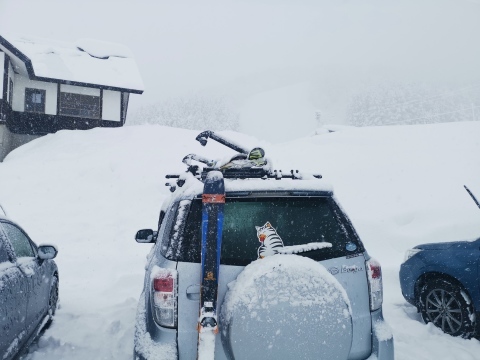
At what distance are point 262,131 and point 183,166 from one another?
285 ft

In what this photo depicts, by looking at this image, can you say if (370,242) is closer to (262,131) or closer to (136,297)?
(136,297)

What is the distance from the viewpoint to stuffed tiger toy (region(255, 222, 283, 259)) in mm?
2475

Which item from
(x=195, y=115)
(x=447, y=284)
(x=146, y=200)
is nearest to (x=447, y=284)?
(x=447, y=284)

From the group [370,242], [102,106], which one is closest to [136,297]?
[370,242]

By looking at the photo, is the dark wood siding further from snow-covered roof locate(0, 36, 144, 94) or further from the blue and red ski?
the blue and red ski

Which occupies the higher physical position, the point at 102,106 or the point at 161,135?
the point at 102,106

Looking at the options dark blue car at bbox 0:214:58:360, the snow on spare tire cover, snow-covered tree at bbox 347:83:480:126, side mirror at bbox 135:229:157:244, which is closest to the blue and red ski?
the snow on spare tire cover

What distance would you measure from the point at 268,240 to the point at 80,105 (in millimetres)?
26218

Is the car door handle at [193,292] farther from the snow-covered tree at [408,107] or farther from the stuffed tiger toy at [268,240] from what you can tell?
the snow-covered tree at [408,107]

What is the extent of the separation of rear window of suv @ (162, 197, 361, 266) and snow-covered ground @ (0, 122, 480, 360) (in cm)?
264

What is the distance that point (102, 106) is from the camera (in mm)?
25828

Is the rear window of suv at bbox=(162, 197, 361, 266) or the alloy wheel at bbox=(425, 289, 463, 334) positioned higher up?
the rear window of suv at bbox=(162, 197, 361, 266)

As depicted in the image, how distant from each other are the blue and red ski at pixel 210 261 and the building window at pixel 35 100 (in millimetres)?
25932

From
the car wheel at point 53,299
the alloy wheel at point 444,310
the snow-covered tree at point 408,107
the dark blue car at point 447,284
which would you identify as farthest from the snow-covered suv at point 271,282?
the snow-covered tree at point 408,107
